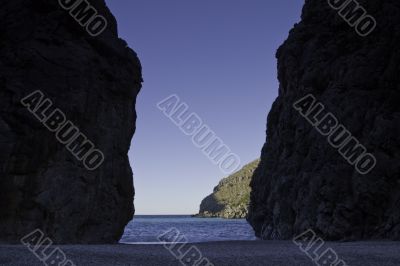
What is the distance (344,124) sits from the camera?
37750mm

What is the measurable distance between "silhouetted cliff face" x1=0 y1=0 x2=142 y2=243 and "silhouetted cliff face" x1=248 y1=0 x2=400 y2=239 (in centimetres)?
1653

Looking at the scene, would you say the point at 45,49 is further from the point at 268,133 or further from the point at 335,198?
the point at 268,133

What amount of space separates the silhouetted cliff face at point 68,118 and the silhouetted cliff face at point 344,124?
1653 cm

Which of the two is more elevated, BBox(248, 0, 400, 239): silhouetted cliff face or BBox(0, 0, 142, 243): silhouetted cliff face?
BBox(248, 0, 400, 239): silhouetted cliff face

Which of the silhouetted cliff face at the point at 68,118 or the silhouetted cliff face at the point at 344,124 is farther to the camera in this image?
the silhouetted cliff face at the point at 344,124

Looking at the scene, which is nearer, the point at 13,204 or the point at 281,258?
the point at 281,258

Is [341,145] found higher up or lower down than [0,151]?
→ higher up

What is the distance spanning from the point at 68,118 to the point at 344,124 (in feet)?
76.4

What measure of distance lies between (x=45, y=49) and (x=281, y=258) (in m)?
23.5

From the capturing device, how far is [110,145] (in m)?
33.4

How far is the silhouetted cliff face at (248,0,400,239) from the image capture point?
112 ft

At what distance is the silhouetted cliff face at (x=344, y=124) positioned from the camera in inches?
1346

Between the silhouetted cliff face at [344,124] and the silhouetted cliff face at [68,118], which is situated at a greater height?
the silhouetted cliff face at [344,124]

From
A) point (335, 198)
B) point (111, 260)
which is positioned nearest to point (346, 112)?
point (335, 198)
